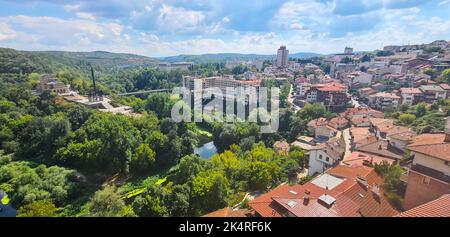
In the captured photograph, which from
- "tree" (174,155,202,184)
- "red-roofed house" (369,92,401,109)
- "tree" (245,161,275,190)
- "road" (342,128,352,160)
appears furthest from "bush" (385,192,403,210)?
"red-roofed house" (369,92,401,109)

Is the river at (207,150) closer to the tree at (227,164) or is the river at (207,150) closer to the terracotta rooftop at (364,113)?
the tree at (227,164)

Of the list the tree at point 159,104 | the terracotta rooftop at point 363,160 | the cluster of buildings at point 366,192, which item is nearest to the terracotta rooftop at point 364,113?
the cluster of buildings at point 366,192

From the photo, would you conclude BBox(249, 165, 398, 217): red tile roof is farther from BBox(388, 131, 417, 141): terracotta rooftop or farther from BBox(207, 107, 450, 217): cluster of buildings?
BBox(388, 131, 417, 141): terracotta rooftop

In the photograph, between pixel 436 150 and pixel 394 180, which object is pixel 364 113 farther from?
pixel 436 150

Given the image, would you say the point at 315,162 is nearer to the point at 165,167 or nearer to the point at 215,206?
the point at 215,206

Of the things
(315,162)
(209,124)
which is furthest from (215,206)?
(209,124)

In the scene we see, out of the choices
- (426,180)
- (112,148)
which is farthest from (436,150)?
(112,148)
